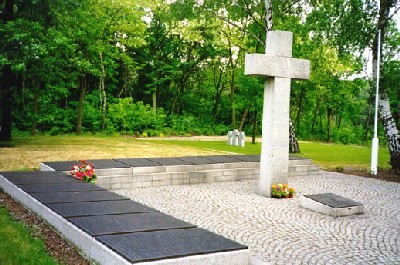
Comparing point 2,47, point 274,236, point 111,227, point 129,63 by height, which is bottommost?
point 274,236

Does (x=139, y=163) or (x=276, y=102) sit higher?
(x=276, y=102)

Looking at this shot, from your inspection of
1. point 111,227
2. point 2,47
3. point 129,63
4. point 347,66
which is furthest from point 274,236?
point 347,66

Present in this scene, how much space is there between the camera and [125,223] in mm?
5496

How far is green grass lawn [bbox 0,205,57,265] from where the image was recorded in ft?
16.2

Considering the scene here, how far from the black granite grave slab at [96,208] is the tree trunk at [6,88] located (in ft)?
41.7

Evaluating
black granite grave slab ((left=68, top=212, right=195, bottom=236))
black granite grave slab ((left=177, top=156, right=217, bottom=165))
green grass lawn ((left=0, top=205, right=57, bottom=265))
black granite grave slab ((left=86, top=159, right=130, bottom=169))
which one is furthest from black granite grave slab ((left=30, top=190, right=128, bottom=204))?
black granite grave slab ((left=177, top=156, right=217, bottom=165))

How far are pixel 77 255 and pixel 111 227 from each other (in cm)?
53

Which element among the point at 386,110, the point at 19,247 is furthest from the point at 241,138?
the point at 19,247

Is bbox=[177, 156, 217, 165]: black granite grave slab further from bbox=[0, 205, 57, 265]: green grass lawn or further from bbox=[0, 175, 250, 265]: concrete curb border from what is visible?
bbox=[0, 205, 57, 265]: green grass lawn

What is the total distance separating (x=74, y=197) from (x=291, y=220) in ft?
13.3

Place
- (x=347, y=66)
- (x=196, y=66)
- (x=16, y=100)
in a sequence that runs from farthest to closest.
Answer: (x=196, y=66) < (x=347, y=66) < (x=16, y=100)

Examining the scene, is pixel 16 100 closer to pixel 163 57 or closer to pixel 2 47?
pixel 2 47

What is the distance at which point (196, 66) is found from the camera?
3941cm

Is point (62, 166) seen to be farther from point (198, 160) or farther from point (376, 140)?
point (376, 140)
